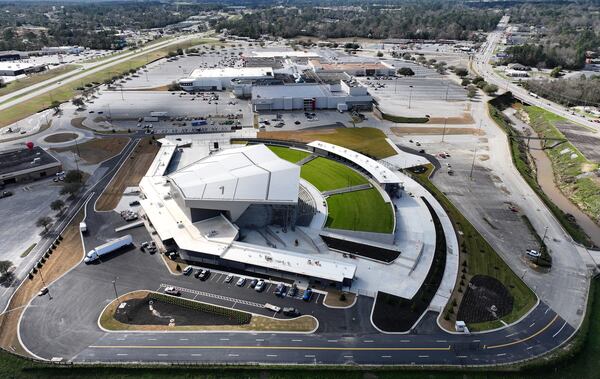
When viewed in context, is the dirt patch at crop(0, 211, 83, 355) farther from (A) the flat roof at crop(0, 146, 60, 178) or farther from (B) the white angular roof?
(A) the flat roof at crop(0, 146, 60, 178)

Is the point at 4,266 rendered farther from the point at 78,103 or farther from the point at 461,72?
the point at 461,72

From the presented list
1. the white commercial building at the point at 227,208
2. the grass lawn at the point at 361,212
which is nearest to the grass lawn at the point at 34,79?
the white commercial building at the point at 227,208

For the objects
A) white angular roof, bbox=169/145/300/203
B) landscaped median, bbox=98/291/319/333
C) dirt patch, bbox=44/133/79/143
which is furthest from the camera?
dirt patch, bbox=44/133/79/143

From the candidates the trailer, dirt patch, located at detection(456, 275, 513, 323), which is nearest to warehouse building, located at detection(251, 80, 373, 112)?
the trailer

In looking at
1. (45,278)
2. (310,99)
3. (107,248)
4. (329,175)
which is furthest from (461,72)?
(45,278)

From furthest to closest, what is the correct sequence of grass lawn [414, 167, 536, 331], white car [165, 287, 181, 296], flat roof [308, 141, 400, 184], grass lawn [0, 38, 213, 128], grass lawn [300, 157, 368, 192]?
grass lawn [0, 38, 213, 128]
grass lawn [300, 157, 368, 192]
flat roof [308, 141, 400, 184]
white car [165, 287, 181, 296]
grass lawn [414, 167, 536, 331]

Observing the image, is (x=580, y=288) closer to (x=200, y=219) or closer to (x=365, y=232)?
(x=365, y=232)
